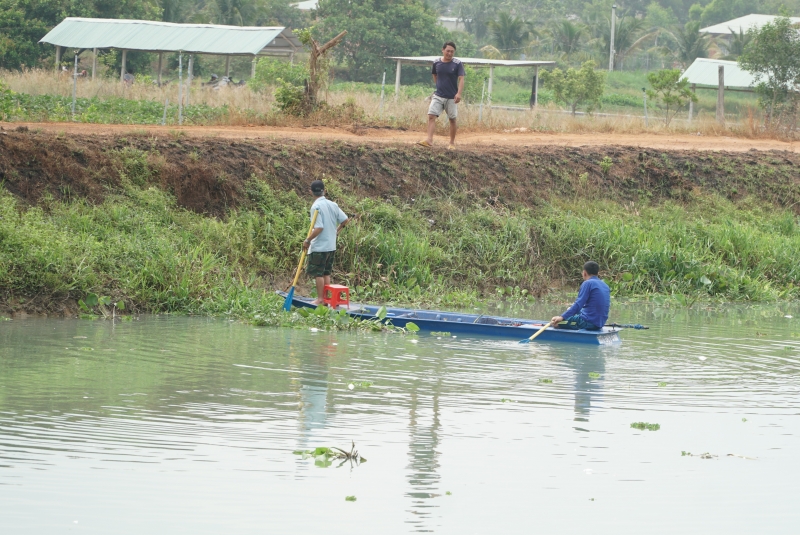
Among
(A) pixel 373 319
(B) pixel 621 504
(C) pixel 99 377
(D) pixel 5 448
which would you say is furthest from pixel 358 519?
(A) pixel 373 319

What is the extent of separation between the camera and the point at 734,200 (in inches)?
862

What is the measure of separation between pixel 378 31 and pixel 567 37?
601 inches

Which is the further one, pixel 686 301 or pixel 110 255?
pixel 686 301

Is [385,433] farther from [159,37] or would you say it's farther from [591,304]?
[159,37]

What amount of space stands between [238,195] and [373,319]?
15.0 feet

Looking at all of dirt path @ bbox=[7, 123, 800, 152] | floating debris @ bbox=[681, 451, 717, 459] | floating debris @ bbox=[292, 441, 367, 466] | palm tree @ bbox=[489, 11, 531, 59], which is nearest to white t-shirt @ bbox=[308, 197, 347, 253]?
dirt path @ bbox=[7, 123, 800, 152]

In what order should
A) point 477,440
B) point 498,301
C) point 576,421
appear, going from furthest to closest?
point 498,301
point 576,421
point 477,440

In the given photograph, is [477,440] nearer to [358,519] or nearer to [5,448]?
[358,519]

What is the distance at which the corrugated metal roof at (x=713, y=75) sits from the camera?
39469 millimetres

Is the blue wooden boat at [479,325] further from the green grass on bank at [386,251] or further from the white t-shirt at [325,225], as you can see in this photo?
the green grass on bank at [386,251]

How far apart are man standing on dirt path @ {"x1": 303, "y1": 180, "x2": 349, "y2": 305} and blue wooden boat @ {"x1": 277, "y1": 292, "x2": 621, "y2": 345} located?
1.31 feet

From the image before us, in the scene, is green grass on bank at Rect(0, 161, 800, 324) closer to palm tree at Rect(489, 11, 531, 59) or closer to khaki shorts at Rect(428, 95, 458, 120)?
khaki shorts at Rect(428, 95, 458, 120)

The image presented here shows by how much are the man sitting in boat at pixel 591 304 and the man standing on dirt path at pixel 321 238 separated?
2996mm

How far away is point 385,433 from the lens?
7.87 metres
